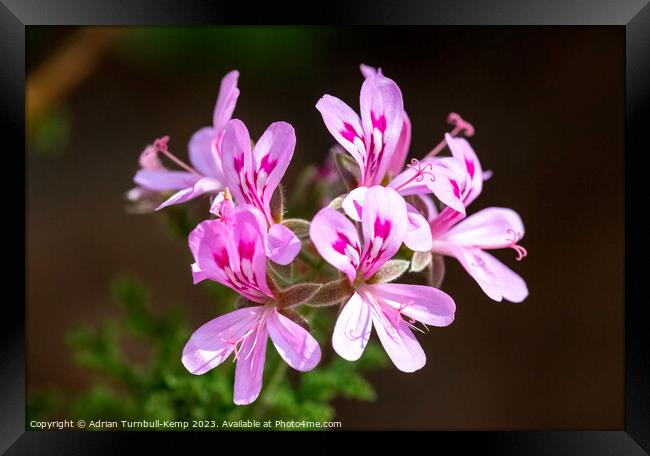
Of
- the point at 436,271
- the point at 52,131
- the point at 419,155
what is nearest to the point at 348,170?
the point at 436,271

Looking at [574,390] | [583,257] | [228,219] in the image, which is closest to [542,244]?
[583,257]

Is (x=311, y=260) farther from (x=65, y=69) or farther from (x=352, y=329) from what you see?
(x=65, y=69)

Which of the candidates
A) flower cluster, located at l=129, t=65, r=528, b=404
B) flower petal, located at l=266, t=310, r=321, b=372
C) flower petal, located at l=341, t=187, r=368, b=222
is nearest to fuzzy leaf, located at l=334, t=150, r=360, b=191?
flower cluster, located at l=129, t=65, r=528, b=404

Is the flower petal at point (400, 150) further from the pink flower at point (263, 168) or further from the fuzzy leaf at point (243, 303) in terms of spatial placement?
the fuzzy leaf at point (243, 303)

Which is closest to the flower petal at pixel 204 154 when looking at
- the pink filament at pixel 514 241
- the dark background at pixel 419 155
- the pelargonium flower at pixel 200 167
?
the pelargonium flower at pixel 200 167

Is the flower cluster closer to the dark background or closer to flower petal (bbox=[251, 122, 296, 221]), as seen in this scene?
flower petal (bbox=[251, 122, 296, 221])

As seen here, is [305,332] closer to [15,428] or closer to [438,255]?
[438,255]
